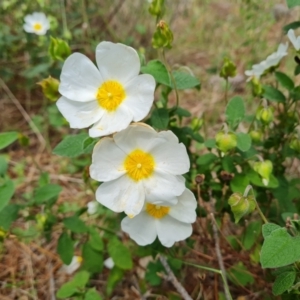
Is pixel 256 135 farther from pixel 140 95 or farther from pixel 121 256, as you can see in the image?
pixel 121 256

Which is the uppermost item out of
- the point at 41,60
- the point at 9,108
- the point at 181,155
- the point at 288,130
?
the point at 181,155

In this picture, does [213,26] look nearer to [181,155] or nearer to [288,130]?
[288,130]

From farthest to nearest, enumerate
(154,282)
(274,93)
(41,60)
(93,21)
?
(93,21) < (41,60) < (154,282) < (274,93)

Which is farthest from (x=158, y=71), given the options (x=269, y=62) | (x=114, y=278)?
(x=114, y=278)

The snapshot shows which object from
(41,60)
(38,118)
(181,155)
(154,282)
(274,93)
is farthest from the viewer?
(41,60)

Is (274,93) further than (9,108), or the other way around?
(9,108)

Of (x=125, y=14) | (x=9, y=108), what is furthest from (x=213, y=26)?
(x=9, y=108)

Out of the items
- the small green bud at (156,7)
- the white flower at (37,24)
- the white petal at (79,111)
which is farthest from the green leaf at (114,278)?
the white flower at (37,24)
